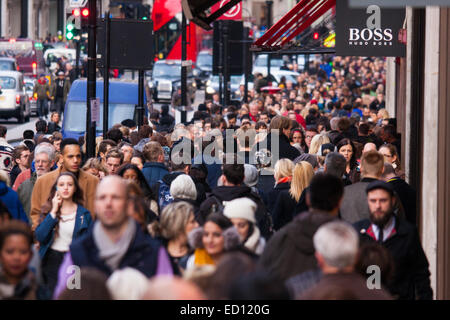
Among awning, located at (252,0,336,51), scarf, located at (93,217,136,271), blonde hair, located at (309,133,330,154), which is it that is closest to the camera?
scarf, located at (93,217,136,271)

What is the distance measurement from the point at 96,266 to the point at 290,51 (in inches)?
569

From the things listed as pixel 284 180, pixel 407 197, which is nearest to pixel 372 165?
pixel 407 197

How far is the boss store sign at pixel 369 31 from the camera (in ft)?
52.5

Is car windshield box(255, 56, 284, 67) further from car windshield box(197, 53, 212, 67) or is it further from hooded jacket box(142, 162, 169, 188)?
hooded jacket box(142, 162, 169, 188)

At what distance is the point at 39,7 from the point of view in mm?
94750

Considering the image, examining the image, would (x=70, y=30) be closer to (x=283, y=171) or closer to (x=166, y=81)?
(x=283, y=171)

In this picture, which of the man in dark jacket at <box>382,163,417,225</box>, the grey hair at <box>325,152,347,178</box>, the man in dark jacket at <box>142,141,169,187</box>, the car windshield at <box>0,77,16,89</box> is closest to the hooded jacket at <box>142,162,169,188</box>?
the man in dark jacket at <box>142,141,169,187</box>

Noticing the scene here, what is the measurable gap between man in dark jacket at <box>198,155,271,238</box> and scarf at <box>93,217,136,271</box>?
2948 millimetres

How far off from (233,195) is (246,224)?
1.69m

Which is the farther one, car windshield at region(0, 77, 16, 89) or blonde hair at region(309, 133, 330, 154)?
car windshield at region(0, 77, 16, 89)

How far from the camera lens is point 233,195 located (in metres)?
9.27

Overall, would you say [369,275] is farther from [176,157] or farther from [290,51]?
[290,51]

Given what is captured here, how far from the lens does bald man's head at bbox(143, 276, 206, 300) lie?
4.83 meters
